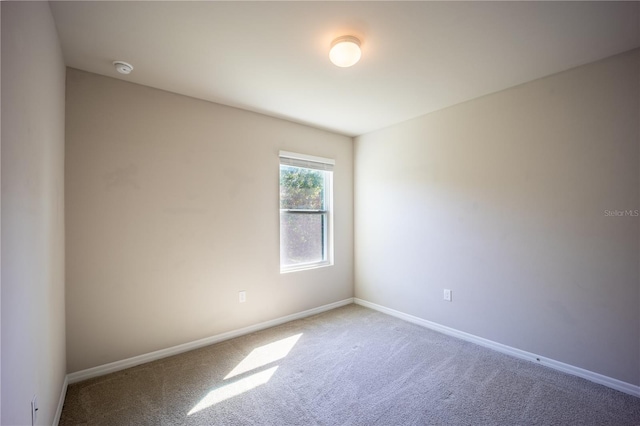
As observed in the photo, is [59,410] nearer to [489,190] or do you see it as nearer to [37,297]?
[37,297]

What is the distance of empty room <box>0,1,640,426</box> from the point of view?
1731mm

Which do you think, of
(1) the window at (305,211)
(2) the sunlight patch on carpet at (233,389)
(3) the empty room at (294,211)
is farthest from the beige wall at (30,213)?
(1) the window at (305,211)

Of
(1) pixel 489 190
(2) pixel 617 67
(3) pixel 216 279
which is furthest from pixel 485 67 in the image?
(3) pixel 216 279

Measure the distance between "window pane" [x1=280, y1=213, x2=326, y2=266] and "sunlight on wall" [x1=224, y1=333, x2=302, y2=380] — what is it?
38.6 inches

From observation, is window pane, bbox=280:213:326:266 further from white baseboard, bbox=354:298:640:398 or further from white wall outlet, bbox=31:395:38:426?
white wall outlet, bbox=31:395:38:426

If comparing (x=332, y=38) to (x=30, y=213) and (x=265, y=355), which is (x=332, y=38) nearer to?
(x=30, y=213)

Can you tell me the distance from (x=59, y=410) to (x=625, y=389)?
13.3ft

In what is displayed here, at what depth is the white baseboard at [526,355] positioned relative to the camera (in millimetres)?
2195

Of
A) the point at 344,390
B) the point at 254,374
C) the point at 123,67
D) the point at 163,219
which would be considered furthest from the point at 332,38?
the point at 254,374

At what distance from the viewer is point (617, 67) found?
2213mm

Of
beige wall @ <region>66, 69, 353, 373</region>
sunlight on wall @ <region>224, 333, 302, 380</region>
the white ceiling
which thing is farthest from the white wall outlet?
the white ceiling

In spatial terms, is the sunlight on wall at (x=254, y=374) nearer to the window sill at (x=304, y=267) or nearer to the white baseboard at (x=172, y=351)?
the white baseboard at (x=172, y=351)

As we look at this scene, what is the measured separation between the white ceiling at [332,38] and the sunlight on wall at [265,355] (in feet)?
8.35

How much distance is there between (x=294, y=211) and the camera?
375cm
